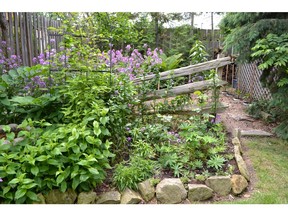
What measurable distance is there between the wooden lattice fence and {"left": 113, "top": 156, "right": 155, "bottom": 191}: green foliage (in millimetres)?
3810

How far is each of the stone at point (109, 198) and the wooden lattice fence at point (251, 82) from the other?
167 inches

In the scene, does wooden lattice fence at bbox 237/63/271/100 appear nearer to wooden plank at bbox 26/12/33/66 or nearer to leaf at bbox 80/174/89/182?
leaf at bbox 80/174/89/182

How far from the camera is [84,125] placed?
2.41 metres

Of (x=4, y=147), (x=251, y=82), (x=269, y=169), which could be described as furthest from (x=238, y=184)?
(x=251, y=82)

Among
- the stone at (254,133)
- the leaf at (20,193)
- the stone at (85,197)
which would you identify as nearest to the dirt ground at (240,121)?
the stone at (254,133)

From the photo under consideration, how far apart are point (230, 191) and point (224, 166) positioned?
32 cm

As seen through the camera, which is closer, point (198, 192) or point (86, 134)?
point (86, 134)

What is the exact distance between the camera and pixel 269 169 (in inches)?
116

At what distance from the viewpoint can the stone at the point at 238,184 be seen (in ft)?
8.20

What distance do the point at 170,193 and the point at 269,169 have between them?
1.30 meters

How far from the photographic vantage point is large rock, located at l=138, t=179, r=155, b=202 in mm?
2420

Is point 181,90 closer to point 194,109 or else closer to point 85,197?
point 194,109

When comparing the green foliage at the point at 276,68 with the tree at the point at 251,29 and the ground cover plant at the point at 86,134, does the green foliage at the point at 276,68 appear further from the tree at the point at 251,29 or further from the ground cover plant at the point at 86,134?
the ground cover plant at the point at 86,134

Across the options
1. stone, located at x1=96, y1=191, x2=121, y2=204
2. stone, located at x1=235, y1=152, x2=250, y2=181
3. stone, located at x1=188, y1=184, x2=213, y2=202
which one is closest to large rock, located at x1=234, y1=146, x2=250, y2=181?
stone, located at x1=235, y1=152, x2=250, y2=181
